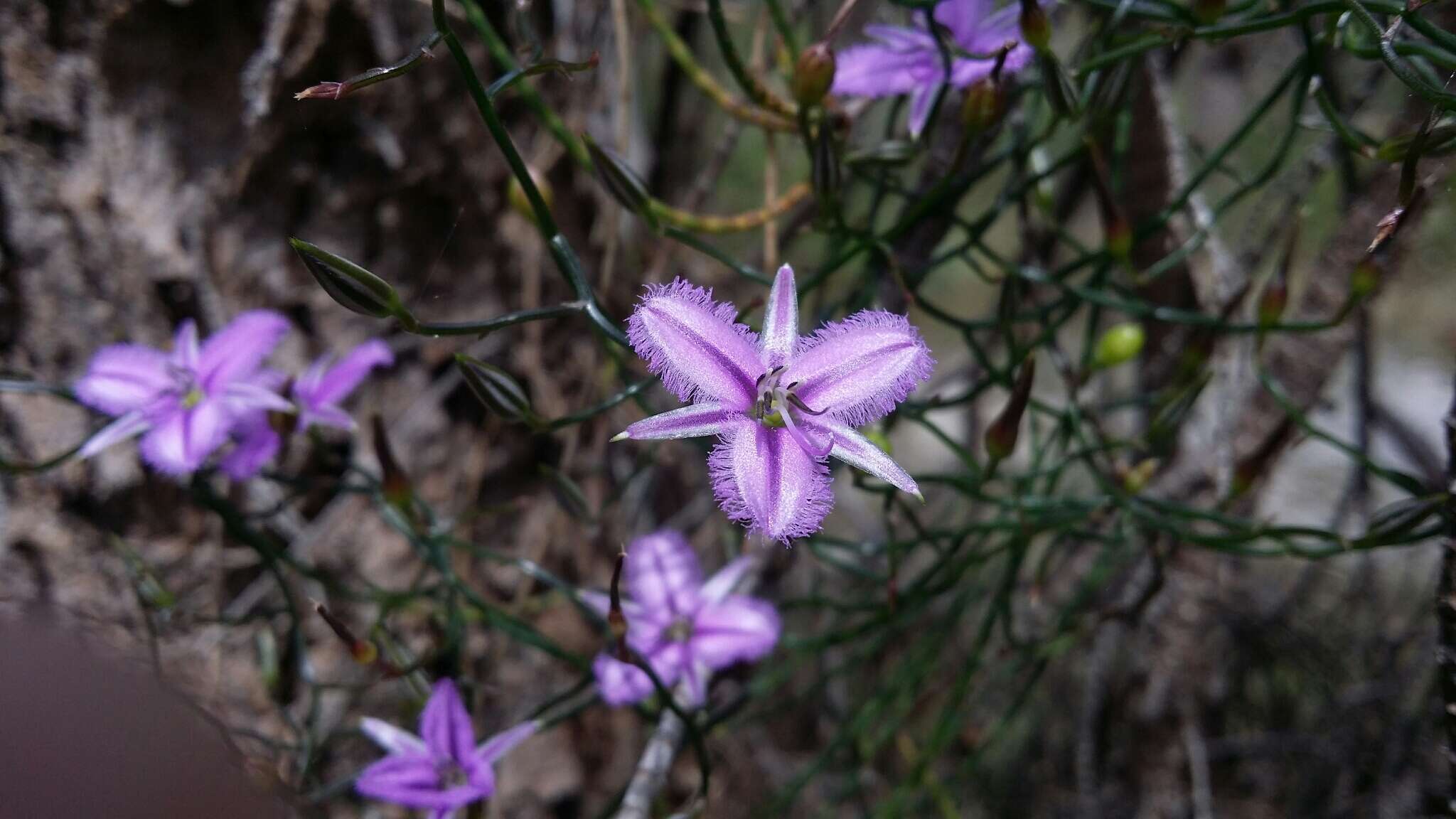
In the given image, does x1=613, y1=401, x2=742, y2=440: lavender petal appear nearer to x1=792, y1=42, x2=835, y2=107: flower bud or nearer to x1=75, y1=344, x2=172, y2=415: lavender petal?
x1=792, y1=42, x2=835, y2=107: flower bud

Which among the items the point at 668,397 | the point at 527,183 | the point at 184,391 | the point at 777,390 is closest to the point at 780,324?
the point at 777,390

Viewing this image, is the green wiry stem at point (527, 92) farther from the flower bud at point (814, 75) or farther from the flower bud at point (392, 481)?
the flower bud at point (392, 481)

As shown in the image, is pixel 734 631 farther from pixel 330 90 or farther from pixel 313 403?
pixel 330 90

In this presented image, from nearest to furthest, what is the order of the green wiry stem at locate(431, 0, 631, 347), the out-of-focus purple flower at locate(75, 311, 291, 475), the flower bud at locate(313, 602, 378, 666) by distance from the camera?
the green wiry stem at locate(431, 0, 631, 347) → the flower bud at locate(313, 602, 378, 666) → the out-of-focus purple flower at locate(75, 311, 291, 475)

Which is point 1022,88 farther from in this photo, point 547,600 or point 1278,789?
point 1278,789

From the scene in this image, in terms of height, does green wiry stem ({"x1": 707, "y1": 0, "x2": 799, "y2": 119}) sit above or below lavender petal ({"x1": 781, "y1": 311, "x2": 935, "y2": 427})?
above

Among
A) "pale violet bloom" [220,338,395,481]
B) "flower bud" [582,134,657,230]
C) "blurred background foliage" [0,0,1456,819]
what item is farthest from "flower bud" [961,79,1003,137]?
"pale violet bloom" [220,338,395,481]

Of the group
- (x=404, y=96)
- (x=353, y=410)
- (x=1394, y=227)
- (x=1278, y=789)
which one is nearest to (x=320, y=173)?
(x=404, y=96)
